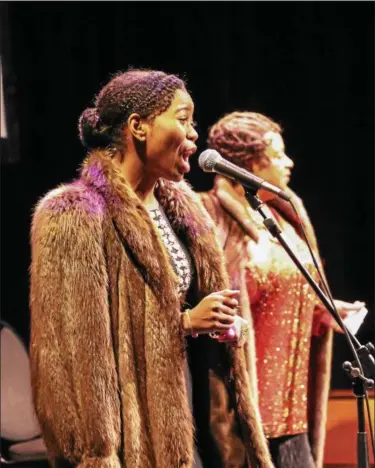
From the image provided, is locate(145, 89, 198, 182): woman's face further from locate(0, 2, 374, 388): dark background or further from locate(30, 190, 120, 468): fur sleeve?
locate(0, 2, 374, 388): dark background

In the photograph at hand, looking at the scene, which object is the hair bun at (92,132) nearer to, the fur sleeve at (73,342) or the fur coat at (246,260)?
the fur sleeve at (73,342)

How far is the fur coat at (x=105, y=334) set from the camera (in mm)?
2180

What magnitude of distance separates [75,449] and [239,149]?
1654mm

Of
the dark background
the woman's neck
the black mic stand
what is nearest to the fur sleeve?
the woman's neck

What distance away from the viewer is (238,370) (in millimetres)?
2492

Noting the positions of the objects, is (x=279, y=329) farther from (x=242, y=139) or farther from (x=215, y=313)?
(x=215, y=313)

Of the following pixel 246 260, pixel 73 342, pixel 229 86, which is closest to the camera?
pixel 73 342

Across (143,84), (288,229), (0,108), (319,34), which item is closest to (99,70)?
(0,108)

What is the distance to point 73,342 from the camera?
7.22 ft

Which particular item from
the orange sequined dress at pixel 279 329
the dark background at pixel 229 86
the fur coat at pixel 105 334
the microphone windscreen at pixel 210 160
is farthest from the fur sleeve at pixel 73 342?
the dark background at pixel 229 86

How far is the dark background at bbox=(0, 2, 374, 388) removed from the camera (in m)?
4.52

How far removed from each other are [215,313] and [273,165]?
142 centimetres

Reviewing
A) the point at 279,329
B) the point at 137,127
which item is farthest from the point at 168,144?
the point at 279,329

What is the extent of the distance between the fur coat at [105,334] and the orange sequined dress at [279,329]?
42.1 inches
